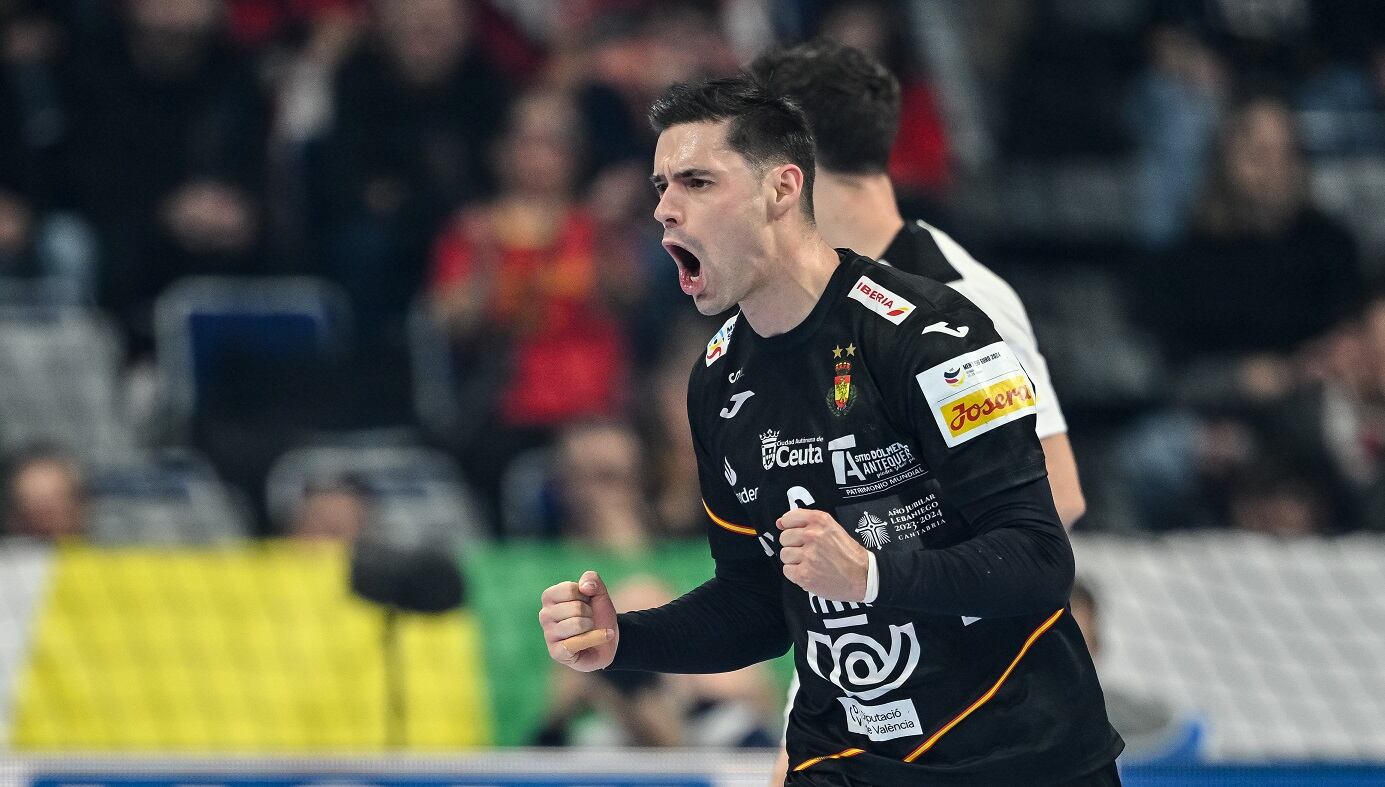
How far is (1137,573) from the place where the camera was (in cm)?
579

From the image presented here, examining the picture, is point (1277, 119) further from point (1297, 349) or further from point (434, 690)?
point (434, 690)

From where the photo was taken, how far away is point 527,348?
8.32 metres

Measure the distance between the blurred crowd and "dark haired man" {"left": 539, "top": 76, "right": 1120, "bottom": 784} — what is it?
4.39 meters

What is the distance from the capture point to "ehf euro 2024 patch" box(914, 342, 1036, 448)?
8.48ft

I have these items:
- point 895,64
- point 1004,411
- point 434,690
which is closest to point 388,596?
point 434,690

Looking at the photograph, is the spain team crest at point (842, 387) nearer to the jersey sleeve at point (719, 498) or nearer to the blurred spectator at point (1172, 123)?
the jersey sleeve at point (719, 498)

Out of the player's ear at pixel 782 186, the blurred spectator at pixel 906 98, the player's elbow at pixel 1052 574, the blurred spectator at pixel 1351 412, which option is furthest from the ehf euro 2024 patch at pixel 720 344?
the blurred spectator at pixel 906 98

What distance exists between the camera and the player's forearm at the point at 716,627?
2.99 m

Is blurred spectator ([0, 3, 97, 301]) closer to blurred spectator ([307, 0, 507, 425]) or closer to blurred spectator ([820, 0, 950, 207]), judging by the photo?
blurred spectator ([307, 0, 507, 425])

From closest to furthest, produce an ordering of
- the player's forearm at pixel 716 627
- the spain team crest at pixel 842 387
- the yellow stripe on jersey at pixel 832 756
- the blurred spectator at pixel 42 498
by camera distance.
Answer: the spain team crest at pixel 842 387
the yellow stripe on jersey at pixel 832 756
the player's forearm at pixel 716 627
the blurred spectator at pixel 42 498

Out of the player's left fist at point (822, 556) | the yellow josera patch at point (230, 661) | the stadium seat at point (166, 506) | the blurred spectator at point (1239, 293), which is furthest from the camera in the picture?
the blurred spectator at point (1239, 293)

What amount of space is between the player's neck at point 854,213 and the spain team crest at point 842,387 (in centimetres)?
74

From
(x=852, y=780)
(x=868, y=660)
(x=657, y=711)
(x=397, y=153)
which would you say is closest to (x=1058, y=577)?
(x=868, y=660)

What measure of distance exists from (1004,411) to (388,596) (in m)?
3.46
